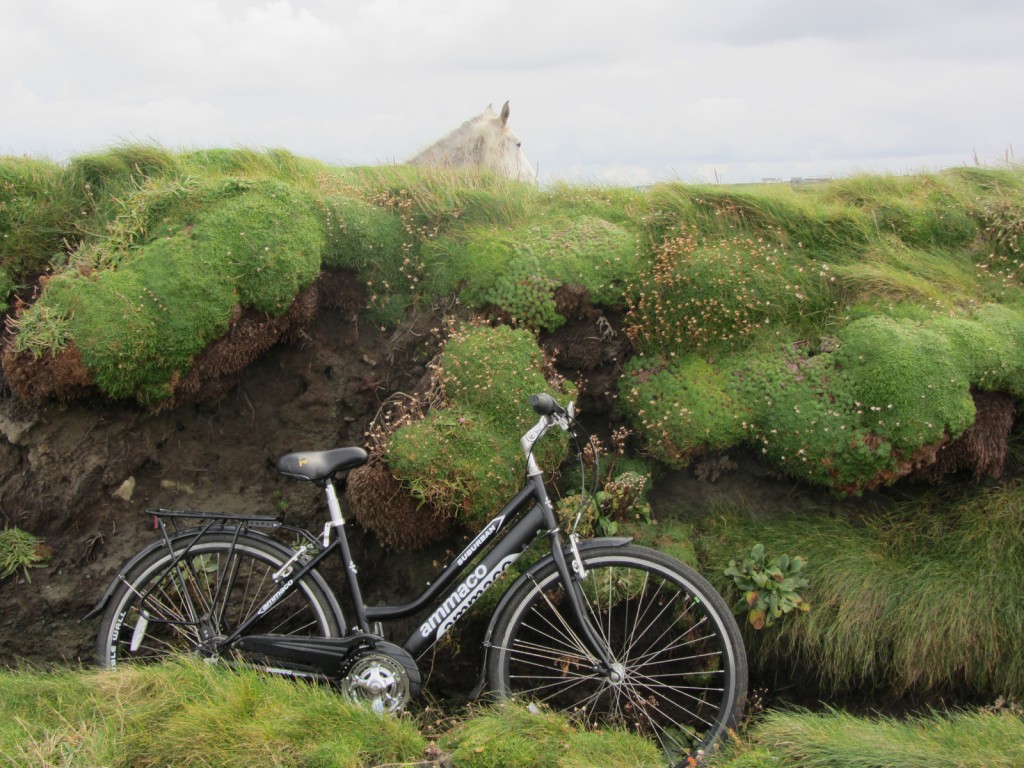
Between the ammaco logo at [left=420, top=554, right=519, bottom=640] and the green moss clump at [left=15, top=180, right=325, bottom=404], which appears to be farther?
the green moss clump at [left=15, top=180, right=325, bottom=404]

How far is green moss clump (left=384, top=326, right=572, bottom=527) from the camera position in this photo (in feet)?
17.0

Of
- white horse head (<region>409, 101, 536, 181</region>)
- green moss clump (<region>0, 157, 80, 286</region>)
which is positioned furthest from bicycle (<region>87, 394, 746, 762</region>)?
white horse head (<region>409, 101, 536, 181</region>)

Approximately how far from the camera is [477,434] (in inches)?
209

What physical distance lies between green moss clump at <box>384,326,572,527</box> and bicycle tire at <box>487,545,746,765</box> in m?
0.79

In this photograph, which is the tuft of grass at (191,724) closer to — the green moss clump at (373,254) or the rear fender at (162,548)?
the rear fender at (162,548)

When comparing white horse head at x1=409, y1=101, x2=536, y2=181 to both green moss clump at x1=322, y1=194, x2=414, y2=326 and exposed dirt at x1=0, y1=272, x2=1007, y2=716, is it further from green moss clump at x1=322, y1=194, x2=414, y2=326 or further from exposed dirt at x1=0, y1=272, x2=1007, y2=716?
exposed dirt at x1=0, y1=272, x2=1007, y2=716

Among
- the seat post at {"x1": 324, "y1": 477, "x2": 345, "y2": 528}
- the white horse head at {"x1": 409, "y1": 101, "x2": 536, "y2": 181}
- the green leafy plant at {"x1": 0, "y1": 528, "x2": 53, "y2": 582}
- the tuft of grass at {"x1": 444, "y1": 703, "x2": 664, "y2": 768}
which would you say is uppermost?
the white horse head at {"x1": 409, "y1": 101, "x2": 536, "y2": 181}

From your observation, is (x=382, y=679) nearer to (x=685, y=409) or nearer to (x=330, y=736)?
(x=330, y=736)

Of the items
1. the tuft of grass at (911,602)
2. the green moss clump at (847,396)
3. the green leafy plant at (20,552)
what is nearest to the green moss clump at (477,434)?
the green moss clump at (847,396)

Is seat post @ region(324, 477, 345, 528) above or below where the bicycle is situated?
above

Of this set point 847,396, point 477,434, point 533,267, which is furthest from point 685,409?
point 533,267

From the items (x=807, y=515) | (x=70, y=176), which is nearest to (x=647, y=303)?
(x=807, y=515)

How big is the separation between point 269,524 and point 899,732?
136 inches

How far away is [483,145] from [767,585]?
21.1 feet
